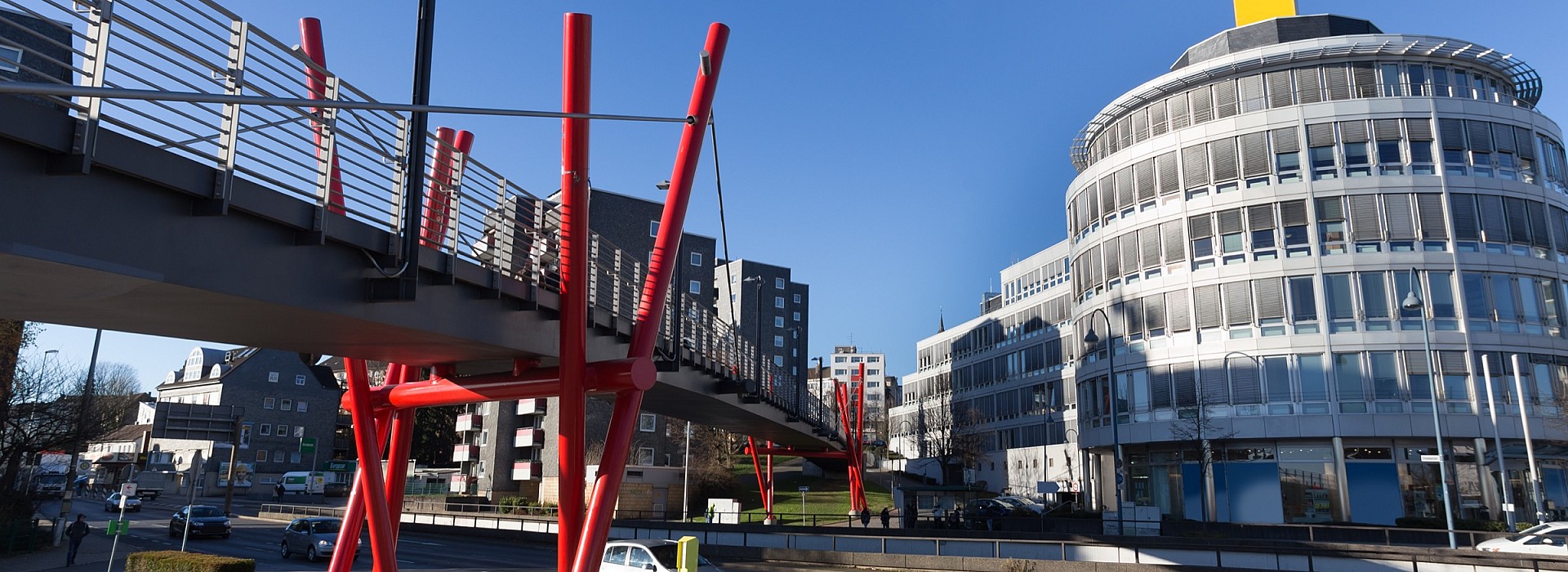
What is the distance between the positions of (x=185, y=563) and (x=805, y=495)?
5718 cm

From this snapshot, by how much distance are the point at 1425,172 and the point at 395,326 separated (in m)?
42.4

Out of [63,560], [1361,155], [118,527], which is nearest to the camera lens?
[118,527]

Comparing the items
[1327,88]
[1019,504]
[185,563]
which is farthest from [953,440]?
[185,563]

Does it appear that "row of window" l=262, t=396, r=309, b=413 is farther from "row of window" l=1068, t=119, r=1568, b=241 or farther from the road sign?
"row of window" l=1068, t=119, r=1568, b=241

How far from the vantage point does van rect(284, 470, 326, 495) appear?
80562 mm

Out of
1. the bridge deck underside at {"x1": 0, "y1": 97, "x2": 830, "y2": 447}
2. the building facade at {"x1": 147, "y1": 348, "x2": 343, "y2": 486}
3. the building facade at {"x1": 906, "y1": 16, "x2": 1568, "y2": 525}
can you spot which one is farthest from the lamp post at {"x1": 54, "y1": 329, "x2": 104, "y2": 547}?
the building facade at {"x1": 147, "y1": 348, "x2": 343, "y2": 486}

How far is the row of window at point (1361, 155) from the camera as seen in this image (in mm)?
41125

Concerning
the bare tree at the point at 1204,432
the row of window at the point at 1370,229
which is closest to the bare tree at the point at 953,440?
the bare tree at the point at 1204,432

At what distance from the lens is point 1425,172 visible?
134 ft

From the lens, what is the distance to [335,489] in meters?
84.7

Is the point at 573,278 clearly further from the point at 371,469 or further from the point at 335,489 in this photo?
the point at 335,489

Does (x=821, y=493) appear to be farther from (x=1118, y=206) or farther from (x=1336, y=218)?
(x=1336, y=218)

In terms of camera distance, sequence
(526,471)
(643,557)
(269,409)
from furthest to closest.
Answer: (269,409), (526,471), (643,557)

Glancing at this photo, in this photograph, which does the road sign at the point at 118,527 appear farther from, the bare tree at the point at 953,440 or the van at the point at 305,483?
the van at the point at 305,483
